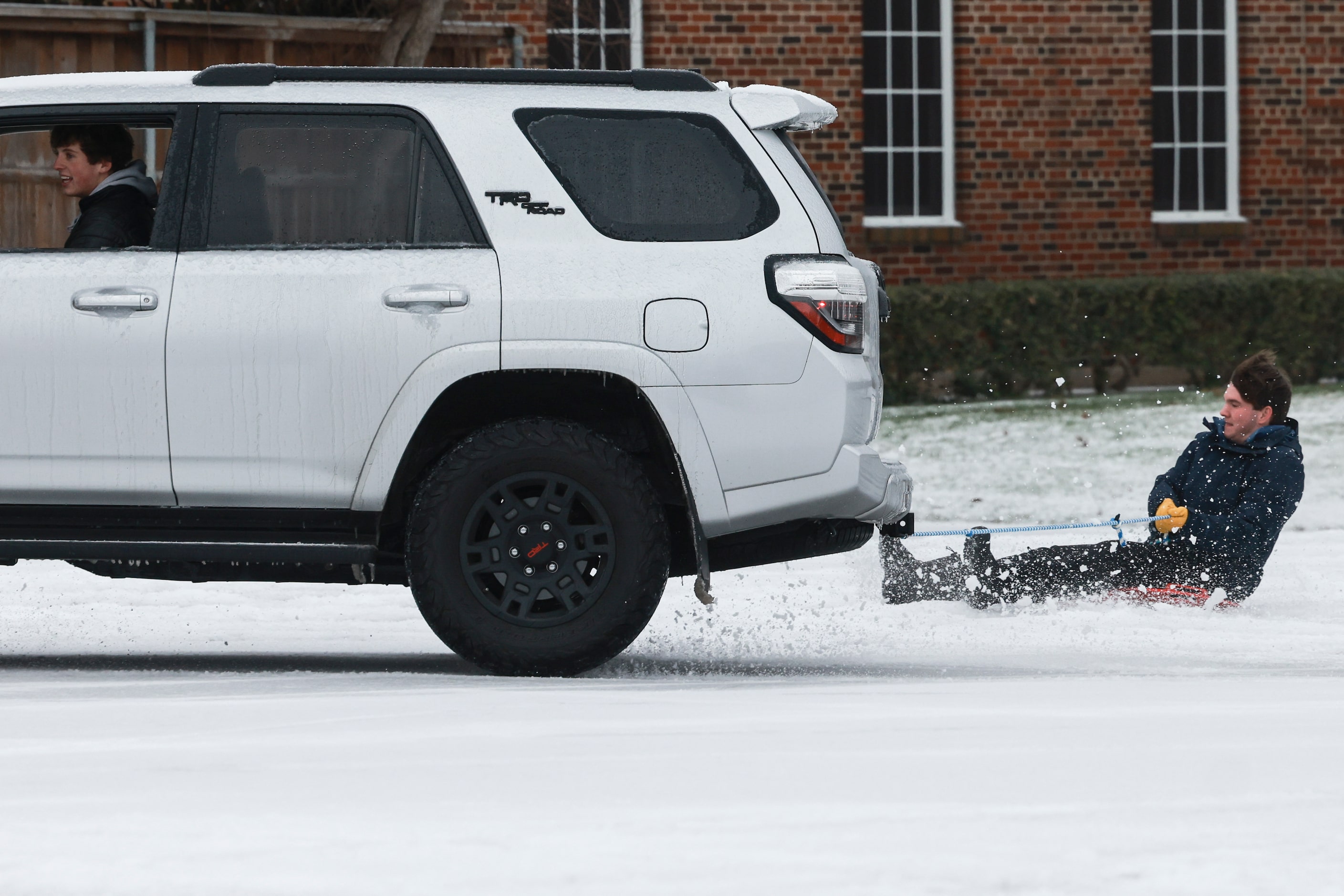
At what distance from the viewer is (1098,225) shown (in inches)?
786

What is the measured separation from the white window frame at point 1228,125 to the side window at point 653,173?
14.7 metres

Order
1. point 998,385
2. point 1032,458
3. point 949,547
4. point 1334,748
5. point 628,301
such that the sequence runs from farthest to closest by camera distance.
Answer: point 998,385 → point 1032,458 → point 949,547 → point 628,301 → point 1334,748

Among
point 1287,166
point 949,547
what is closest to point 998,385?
point 1287,166

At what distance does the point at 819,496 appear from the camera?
6.23 meters

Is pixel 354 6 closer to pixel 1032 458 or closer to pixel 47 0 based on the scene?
pixel 47 0

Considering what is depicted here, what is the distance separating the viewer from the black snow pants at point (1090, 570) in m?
→ 8.07

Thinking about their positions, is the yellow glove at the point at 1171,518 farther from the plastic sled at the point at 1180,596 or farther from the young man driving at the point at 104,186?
the young man driving at the point at 104,186

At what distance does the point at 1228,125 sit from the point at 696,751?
16606 mm

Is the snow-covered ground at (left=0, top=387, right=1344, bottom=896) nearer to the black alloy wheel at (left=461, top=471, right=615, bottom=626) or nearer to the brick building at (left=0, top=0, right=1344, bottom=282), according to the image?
the black alloy wheel at (left=461, top=471, right=615, bottom=626)

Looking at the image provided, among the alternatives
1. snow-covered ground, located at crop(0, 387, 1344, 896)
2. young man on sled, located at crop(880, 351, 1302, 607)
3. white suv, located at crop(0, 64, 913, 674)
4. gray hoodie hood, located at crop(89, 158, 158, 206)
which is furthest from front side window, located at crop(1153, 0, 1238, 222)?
gray hoodie hood, located at crop(89, 158, 158, 206)

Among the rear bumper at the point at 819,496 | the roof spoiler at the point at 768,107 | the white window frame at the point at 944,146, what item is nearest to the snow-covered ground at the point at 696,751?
the rear bumper at the point at 819,496

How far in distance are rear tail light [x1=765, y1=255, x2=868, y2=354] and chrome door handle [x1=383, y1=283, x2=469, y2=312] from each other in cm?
90

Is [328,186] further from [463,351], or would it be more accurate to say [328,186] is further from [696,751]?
[696,751]

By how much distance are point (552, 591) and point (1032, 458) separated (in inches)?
302
